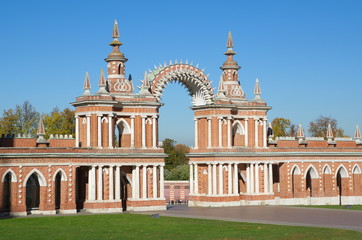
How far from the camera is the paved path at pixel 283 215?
45.2 m

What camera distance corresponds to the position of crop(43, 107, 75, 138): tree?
91.1 meters

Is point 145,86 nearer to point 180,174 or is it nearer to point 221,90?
point 221,90

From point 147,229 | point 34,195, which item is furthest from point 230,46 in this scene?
point 147,229

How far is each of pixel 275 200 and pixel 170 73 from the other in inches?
593

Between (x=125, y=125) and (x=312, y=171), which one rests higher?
(x=125, y=125)

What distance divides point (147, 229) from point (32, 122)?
174ft

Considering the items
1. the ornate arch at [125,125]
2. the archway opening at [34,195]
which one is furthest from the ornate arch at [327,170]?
the archway opening at [34,195]

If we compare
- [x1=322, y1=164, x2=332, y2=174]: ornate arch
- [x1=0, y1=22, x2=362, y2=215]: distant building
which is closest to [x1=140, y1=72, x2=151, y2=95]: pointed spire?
[x1=0, y1=22, x2=362, y2=215]: distant building

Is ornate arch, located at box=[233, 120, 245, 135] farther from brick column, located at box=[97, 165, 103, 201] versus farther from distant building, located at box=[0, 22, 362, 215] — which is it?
brick column, located at box=[97, 165, 103, 201]

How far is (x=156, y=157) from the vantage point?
58.1 metres

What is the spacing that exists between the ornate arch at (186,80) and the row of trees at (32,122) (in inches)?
1201

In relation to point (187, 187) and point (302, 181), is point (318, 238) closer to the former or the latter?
point (302, 181)

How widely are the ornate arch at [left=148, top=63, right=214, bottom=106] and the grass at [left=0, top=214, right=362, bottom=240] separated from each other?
50.3 feet

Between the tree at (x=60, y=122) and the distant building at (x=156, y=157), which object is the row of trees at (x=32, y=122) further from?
the distant building at (x=156, y=157)
